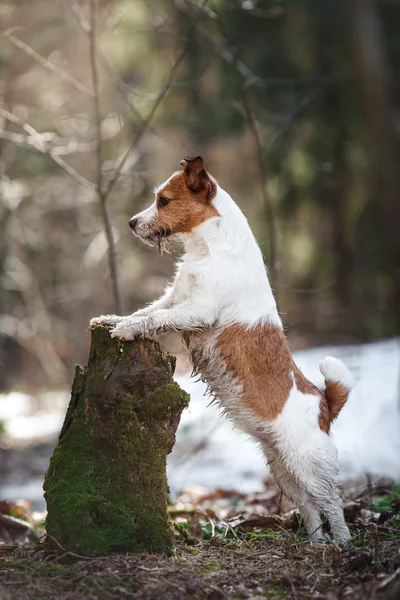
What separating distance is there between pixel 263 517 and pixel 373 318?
11.4 metres

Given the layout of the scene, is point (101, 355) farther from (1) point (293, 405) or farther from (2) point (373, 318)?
(2) point (373, 318)

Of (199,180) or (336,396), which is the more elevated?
(199,180)

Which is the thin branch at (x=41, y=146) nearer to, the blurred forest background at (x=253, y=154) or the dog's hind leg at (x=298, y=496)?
the dog's hind leg at (x=298, y=496)

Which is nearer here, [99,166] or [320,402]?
[320,402]

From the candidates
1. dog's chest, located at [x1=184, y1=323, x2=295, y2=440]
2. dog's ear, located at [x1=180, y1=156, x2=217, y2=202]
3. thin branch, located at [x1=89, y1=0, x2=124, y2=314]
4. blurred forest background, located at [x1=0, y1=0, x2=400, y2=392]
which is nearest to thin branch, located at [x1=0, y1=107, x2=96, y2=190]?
thin branch, located at [x1=89, y1=0, x2=124, y2=314]

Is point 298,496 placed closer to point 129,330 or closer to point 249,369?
point 249,369

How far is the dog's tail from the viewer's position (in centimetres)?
491

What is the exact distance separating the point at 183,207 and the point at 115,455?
1732 millimetres

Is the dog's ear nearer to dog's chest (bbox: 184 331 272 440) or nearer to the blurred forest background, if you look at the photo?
dog's chest (bbox: 184 331 272 440)

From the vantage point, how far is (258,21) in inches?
673

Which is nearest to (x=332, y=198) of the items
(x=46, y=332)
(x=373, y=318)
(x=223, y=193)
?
(x=373, y=318)

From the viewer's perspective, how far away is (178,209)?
15.8 ft

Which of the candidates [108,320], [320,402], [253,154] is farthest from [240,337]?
[253,154]

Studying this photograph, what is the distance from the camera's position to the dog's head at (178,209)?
4.77m
